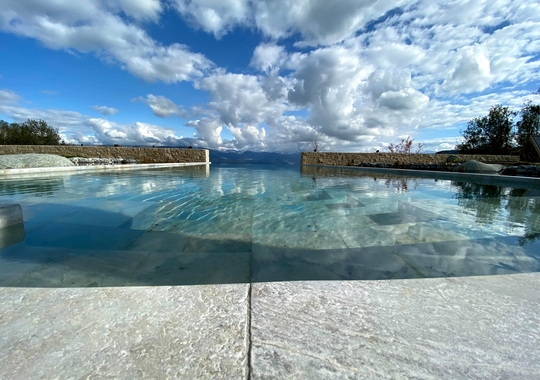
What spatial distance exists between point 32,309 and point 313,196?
17.3 feet

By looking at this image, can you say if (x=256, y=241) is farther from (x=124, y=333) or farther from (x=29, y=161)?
(x=29, y=161)

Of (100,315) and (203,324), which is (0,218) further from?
(203,324)

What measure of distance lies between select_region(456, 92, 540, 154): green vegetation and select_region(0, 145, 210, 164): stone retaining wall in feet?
110

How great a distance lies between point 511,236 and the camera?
9.68 feet

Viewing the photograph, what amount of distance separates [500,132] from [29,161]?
137 feet

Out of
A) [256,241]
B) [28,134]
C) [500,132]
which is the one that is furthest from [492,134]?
[28,134]

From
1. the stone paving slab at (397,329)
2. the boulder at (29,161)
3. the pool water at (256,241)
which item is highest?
the boulder at (29,161)

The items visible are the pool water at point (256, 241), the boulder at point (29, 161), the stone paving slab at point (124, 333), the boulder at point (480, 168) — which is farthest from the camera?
the boulder at point (480, 168)

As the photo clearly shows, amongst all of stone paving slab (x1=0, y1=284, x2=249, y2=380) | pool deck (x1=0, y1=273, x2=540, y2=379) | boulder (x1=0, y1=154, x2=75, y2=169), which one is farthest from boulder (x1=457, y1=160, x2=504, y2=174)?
boulder (x1=0, y1=154, x2=75, y2=169)

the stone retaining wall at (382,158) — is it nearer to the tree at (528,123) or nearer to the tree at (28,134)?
the tree at (528,123)

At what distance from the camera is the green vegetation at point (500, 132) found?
23359 millimetres

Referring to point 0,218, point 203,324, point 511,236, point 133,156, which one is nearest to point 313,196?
point 511,236

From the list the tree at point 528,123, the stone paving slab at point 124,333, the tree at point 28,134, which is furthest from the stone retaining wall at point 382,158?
the tree at point 28,134

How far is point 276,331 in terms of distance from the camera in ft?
3.49
